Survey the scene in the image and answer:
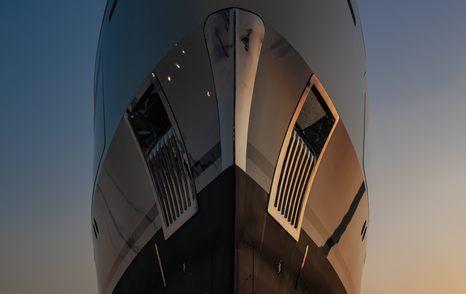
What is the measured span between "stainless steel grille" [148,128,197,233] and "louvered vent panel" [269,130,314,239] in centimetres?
45

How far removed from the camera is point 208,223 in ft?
8.39

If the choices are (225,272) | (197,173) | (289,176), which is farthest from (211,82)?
(225,272)

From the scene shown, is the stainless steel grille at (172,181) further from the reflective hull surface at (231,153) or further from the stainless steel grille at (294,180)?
the stainless steel grille at (294,180)

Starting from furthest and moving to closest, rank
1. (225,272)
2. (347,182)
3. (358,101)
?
(358,101) → (347,182) → (225,272)

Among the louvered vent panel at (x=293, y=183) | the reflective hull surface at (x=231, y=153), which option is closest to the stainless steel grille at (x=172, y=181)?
the reflective hull surface at (x=231, y=153)

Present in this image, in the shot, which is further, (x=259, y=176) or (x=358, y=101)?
(x=358, y=101)

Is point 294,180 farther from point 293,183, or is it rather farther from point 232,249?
point 232,249

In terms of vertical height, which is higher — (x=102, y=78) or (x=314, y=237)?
(x=102, y=78)

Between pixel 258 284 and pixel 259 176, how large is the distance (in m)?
0.56

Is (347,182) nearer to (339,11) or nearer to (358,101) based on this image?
(358,101)

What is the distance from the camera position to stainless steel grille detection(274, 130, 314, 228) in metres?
2.67

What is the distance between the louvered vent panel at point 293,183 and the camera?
105 inches

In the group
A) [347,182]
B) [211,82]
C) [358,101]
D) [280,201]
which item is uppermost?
[358,101]

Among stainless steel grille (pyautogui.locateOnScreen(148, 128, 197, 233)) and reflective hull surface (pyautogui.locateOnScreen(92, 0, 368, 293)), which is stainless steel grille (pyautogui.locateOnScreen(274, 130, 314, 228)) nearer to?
reflective hull surface (pyautogui.locateOnScreen(92, 0, 368, 293))
